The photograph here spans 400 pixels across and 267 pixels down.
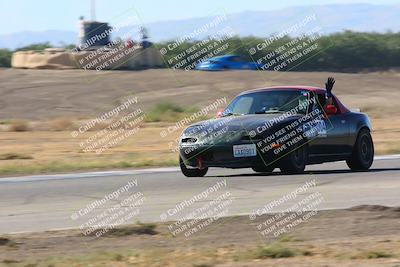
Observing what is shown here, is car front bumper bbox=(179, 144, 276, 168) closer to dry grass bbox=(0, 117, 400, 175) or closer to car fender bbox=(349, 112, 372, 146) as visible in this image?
car fender bbox=(349, 112, 372, 146)

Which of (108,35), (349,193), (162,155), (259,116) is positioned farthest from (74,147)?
(108,35)

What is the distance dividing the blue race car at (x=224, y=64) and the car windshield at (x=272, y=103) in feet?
131

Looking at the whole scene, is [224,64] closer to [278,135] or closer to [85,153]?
[85,153]

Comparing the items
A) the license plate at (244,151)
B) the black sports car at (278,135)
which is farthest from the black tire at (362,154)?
the license plate at (244,151)

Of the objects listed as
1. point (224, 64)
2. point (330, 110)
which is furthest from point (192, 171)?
point (224, 64)

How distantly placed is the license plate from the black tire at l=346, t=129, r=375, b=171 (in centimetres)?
259

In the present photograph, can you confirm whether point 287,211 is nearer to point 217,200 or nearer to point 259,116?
point 217,200

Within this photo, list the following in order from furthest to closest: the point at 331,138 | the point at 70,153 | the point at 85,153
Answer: the point at 70,153, the point at 85,153, the point at 331,138

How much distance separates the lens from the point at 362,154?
57.9ft

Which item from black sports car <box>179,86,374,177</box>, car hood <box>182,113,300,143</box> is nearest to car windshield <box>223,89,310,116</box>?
black sports car <box>179,86,374,177</box>

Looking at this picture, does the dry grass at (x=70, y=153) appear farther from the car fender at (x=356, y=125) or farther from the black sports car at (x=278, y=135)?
the car fender at (x=356, y=125)

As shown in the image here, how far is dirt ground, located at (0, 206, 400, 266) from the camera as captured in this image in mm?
8875

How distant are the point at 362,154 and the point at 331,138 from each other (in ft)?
2.97

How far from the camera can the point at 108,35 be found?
63.3 meters
